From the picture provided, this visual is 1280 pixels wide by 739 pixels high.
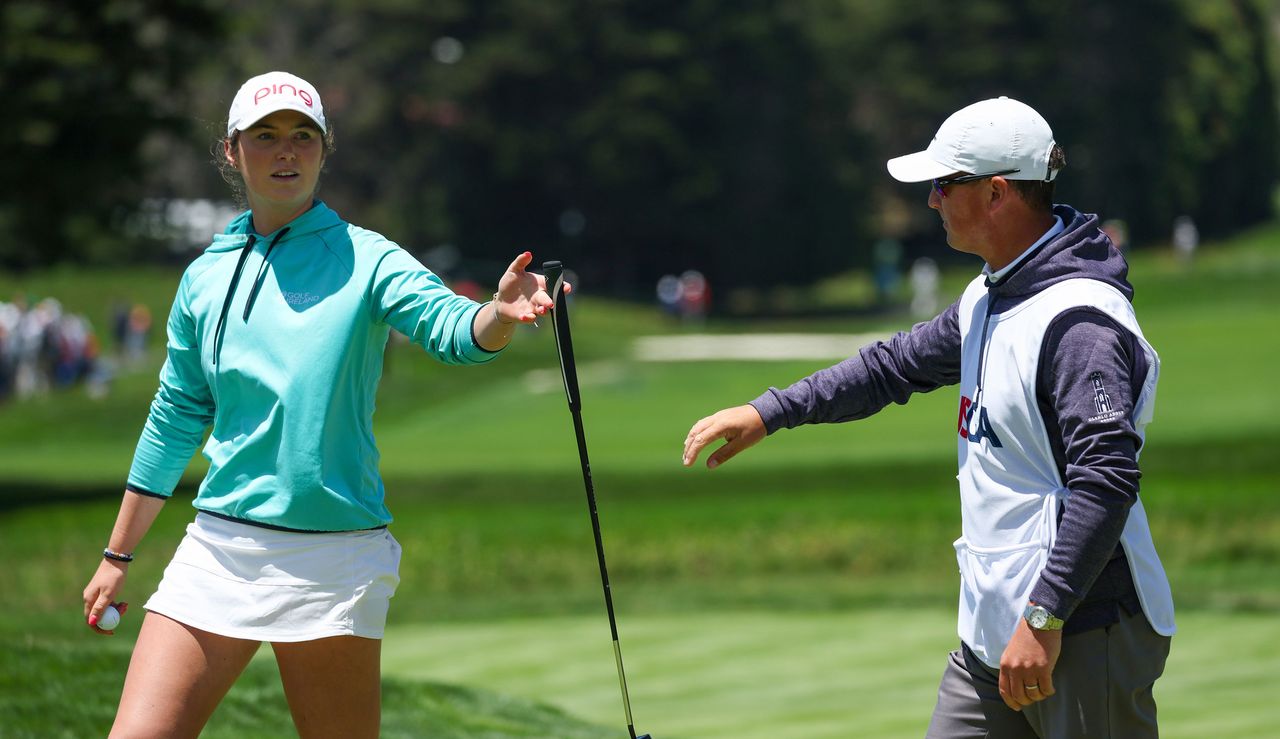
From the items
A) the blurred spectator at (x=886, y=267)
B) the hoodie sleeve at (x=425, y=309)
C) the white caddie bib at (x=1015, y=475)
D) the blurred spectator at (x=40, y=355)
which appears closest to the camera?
the white caddie bib at (x=1015, y=475)

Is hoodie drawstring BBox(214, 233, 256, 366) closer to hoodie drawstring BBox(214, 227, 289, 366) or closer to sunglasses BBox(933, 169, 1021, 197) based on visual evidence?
hoodie drawstring BBox(214, 227, 289, 366)

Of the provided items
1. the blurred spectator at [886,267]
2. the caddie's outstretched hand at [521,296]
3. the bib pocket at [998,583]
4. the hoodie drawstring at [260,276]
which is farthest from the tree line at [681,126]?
the bib pocket at [998,583]

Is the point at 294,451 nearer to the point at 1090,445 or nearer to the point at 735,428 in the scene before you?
the point at 735,428

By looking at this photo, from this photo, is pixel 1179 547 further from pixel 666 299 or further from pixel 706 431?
pixel 666 299

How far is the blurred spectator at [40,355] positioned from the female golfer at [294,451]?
106 ft

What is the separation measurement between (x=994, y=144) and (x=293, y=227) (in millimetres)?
1589

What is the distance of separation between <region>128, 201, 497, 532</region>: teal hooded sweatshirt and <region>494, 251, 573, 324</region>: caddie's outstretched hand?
0.32ft

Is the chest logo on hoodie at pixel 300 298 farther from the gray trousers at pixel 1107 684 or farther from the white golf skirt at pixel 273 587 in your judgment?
the gray trousers at pixel 1107 684

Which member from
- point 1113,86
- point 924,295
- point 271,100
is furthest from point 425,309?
point 1113,86

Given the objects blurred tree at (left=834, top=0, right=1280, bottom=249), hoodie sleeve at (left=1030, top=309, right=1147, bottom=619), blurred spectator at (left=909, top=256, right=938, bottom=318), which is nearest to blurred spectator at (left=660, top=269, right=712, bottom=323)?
blurred spectator at (left=909, top=256, right=938, bottom=318)

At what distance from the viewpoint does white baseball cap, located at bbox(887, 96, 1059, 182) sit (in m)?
3.78

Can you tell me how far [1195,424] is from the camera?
22.2 metres

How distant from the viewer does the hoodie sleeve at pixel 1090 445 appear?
351cm

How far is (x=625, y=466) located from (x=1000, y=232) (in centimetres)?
1714
